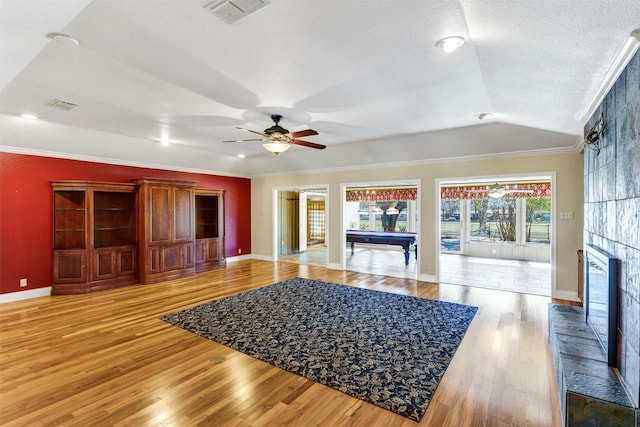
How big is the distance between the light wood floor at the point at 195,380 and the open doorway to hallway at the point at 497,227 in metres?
4.13

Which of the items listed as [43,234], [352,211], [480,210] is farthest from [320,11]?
[352,211]

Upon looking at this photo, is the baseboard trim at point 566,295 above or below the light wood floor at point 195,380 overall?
above

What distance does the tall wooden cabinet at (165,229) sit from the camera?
19.5 feet

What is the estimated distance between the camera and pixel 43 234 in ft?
17.0

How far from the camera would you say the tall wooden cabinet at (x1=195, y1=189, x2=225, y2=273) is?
7250 millimetres

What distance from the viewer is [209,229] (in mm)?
7879

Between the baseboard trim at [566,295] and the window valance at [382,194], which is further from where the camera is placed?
the window valance at [382,194]

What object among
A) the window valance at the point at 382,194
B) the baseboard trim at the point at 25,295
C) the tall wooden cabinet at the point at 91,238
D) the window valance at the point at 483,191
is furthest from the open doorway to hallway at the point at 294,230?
the baseboard trim at the point at 25,295

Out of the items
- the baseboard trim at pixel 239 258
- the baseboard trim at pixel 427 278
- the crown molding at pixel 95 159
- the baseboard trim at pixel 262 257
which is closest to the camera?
the crown molding at pixel 95 159

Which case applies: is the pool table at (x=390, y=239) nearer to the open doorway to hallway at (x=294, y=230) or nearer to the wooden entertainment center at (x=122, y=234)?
the open doorway to hallway at (x=294, y=230)

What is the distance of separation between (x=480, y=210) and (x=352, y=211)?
465 cm

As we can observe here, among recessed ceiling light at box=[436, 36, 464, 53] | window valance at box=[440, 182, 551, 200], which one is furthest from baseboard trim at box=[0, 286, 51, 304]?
window valance at box=[440, 182, 551, 200]

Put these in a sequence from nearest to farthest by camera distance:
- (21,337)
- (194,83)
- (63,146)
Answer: (194,83) < (21,337) < (63,146)

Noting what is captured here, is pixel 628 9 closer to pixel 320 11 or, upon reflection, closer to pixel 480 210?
pixel 320 11
